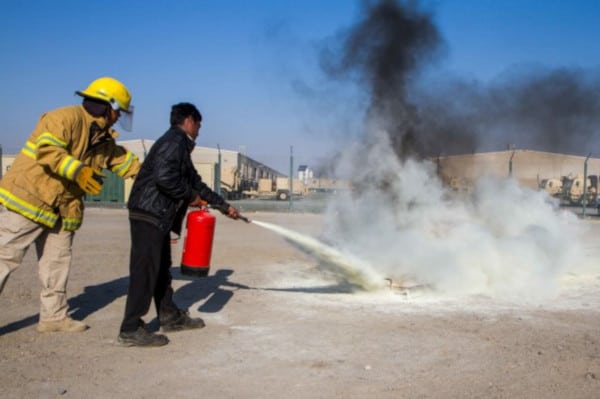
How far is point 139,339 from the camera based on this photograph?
14.0 ft

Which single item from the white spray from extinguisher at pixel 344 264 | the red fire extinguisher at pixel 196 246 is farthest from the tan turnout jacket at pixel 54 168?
the white spray from extinguisher at pixel 344 264

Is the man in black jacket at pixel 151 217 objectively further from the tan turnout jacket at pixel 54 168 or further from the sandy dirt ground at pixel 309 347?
the tan turnout jacket at pixel 54 168

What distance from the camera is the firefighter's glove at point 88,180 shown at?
416 cm

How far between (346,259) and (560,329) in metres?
Result: 4.09

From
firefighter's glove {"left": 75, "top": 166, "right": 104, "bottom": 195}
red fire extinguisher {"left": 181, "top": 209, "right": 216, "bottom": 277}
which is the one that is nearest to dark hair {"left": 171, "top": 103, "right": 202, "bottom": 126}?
firefighter's glove {"left": 75, "top": 166, "right": 104, "bottom": 195}

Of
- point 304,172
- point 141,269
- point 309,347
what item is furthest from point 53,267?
point 304,172

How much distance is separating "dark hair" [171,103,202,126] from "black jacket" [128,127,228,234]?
6.5 inches

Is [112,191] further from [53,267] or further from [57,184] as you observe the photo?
[57,184]

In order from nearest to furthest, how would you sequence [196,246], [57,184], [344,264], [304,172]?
[57,184] < [196,246] < [344,264] < [304,172]

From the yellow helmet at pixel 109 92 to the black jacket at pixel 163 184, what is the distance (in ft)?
1.91

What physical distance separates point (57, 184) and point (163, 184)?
94cm

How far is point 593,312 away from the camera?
5.74m

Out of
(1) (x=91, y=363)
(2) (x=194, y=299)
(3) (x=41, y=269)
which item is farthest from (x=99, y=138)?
(2) (x=194, y=299)

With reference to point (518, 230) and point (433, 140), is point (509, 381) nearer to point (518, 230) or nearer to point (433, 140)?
point (518, 230)
